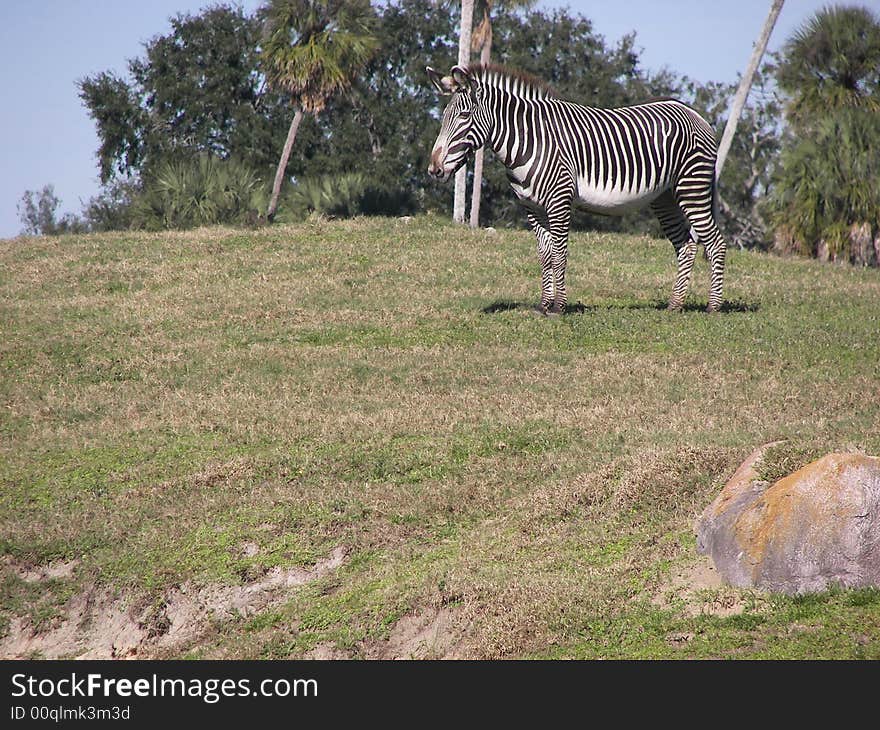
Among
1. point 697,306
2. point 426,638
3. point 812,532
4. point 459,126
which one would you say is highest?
point 459,126

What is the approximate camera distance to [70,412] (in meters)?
15.1

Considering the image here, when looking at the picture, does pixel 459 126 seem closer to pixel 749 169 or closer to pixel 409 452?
pixel 409 452

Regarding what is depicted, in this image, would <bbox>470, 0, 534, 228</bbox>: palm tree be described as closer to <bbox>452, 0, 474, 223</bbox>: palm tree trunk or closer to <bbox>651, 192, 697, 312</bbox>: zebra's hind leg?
<bbox>452, 0, 474, 223</bbox>: palm tree trunk

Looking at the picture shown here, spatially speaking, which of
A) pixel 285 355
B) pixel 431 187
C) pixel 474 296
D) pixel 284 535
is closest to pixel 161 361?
pixel 285 355

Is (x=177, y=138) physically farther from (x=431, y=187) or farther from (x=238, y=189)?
(x=238, y=189)

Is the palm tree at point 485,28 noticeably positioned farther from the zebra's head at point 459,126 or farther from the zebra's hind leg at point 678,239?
the zebra's head at point 459,126

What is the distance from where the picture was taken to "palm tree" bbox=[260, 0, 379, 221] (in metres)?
32.8

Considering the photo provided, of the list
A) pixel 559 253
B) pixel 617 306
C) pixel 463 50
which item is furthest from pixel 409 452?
pixel 463 50

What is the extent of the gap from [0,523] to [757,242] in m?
42.5

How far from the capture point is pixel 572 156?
18125mm

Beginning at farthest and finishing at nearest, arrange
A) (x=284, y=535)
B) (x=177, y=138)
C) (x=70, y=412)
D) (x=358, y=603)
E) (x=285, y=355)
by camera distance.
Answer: (x=177, y=138)
(x=285, y=355)
(x=70, y=412)
(x=284, y=535)
(x=358, y=603)

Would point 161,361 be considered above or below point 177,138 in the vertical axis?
below

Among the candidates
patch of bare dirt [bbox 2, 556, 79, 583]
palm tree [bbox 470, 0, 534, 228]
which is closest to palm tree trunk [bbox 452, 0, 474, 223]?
palm tree [bbox 470, 0, 534, 228]

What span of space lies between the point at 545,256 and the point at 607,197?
51.0 inches
